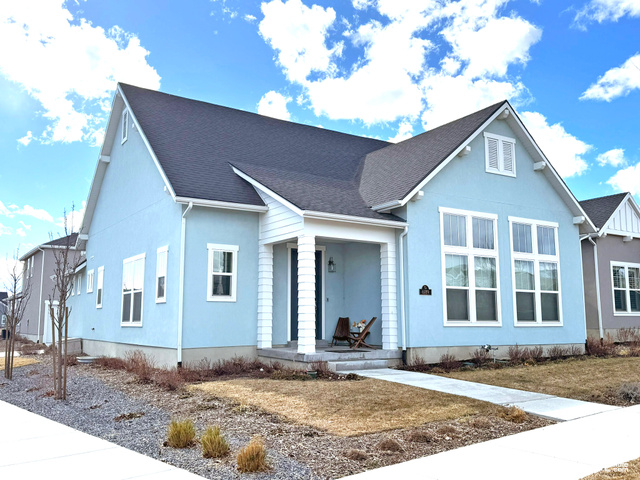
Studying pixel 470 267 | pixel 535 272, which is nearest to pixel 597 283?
pixel 535 272

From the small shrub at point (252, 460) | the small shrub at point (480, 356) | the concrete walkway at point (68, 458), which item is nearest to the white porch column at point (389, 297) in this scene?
the small shrub at point (480, 356)

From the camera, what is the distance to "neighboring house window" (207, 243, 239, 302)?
1330 cm

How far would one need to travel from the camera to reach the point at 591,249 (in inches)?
768

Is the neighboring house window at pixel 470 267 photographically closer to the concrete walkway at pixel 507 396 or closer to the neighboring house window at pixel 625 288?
the concrete walkway at pixel 507 396

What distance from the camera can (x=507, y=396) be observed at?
9.30m

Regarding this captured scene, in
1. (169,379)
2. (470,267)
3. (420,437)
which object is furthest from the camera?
(470,267)

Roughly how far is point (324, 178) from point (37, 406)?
9.33 metres

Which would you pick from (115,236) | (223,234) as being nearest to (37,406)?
(223,234)

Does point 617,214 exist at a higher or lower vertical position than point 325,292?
higher

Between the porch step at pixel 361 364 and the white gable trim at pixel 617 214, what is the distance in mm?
10200

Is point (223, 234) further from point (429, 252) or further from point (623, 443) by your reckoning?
point (623, 443)

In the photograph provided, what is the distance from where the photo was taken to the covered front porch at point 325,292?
12.4 meters

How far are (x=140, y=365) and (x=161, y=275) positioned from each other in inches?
88.8

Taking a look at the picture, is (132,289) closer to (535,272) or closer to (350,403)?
(350,403)
